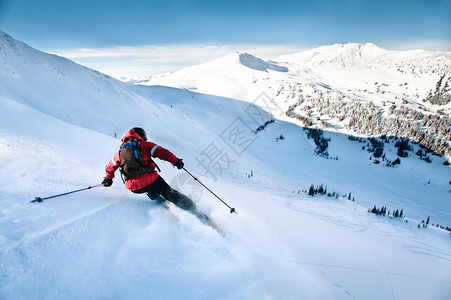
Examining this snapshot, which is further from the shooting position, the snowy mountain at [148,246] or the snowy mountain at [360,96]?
the snowy mountain at [360,96]

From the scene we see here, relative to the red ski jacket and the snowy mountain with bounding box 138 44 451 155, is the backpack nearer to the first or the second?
the red ski jacket

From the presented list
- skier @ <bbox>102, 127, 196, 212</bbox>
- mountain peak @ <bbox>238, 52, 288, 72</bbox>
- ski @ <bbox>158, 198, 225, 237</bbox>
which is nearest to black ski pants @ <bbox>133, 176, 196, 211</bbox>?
skier @ <bbox>102, 127, 196, 212</bbox>

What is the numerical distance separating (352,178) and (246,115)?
35650mm

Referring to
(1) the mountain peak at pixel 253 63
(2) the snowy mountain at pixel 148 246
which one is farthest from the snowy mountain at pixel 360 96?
(2) the snowy mountain at pixel 148 246

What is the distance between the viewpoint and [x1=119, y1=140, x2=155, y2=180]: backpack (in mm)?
3814

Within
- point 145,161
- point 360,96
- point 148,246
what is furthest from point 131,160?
point 360,96

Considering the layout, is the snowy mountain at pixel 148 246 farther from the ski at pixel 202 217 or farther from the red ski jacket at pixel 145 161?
the red ski jacket at pixel 145 161

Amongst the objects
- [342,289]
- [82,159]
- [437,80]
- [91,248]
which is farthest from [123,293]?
[437,80]

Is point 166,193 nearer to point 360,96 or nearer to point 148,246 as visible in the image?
point 148,246

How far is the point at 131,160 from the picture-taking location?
3.81 m

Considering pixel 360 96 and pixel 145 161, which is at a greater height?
pixel 360 96

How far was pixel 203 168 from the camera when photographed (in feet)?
41.9

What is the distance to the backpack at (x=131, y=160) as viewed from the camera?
3.81m

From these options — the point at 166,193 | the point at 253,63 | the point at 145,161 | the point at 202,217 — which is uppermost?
the point at 253,63
